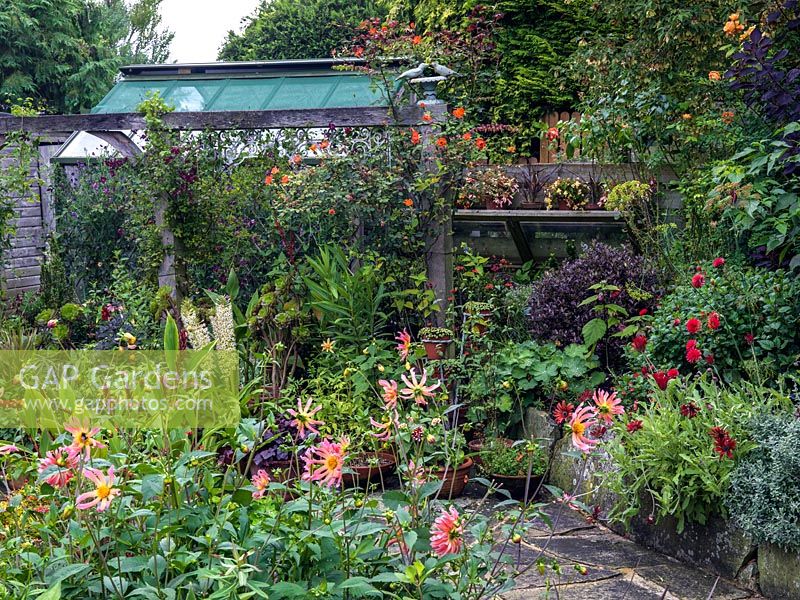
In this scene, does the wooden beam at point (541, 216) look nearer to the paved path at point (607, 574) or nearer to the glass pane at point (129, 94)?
the paved path at point (607, 574)

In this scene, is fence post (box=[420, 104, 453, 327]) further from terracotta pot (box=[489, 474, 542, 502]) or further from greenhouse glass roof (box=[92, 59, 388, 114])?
greenhouse glass roof (box=[92, 59, 388, 114])

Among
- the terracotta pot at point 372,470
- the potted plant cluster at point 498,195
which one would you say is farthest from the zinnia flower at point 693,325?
the potted plant cluster at point 498,195

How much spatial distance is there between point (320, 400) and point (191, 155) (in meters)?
2.46

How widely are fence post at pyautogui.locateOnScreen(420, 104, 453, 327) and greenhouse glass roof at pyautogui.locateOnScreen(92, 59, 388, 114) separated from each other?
452cm

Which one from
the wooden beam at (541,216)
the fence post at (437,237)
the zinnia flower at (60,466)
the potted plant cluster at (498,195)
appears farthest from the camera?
the potted plant cluster at (498,195)

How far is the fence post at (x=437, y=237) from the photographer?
19.1 ft

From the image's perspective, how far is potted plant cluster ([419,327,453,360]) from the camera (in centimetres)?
554

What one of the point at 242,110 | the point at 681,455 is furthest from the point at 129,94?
the point at 681,455

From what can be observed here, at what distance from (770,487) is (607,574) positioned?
724mm

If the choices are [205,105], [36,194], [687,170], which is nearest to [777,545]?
[687,170]

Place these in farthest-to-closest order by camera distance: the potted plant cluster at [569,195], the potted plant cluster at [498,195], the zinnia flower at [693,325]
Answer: the potted plant cluster at [569,195]
the potted plant cluster at [498,195]
the zinnia flower at [693,325]

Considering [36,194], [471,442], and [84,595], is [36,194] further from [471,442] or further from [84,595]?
[84,595]

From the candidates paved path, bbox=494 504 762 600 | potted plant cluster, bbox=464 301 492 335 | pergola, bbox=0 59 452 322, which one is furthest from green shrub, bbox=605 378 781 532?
pergola, bbox=0 59 452 322

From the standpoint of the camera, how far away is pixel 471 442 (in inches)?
204
